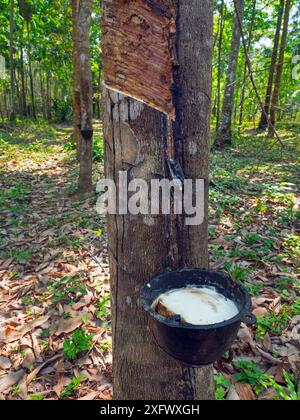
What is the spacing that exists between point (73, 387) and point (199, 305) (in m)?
1.44

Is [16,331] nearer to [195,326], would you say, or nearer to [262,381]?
[262,381]

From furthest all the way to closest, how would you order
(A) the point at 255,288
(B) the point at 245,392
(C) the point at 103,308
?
(A) the point at 255,288
(C) the point at 103,308
(B) the point at 245,392

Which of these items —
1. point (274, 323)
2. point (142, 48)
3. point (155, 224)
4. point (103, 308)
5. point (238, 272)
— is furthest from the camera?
point (238, 272)

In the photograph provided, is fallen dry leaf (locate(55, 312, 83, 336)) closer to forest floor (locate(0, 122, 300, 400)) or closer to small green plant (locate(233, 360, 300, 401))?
forest floor (locate(0, 122, 300, 400))

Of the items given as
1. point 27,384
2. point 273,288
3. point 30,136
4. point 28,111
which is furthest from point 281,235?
point 28,111

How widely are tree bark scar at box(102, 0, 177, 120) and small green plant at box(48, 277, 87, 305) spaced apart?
223 cm

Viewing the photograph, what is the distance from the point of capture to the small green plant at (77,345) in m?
2.36

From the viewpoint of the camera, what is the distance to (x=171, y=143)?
1.25 m

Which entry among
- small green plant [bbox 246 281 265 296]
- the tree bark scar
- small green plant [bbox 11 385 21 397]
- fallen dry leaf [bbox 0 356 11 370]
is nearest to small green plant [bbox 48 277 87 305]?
fallen dry leaf [bbox 0 356 11 370]

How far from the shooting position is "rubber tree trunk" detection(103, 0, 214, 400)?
1.23 metres

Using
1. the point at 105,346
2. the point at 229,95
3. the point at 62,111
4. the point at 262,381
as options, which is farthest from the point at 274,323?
the point at 62,111

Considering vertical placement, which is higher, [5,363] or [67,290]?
[67,290]

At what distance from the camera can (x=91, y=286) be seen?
312cm

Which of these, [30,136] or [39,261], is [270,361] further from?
[30,136]
